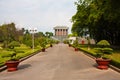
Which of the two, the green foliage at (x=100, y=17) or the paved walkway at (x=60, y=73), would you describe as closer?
the paved walkway at (x=60, y=73)

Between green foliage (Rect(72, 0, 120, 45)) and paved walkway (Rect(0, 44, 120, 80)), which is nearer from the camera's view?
paved walkway (Rect(0, 44, 120, 80))

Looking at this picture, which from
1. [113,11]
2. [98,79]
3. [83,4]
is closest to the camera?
[98,79]

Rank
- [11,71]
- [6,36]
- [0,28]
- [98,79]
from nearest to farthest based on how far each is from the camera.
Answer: [98,79], [11,71], [6,36], [0,28]

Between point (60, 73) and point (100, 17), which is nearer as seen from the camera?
point (60, 73)

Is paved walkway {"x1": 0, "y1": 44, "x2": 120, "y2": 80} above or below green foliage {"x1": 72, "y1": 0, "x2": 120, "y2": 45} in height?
below

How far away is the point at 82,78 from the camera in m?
13.0

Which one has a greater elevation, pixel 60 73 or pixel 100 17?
pixel 100 17

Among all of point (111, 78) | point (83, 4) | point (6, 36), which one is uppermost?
point (83, 4)

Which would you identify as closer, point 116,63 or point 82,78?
point 82,78

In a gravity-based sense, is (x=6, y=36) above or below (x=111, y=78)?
above

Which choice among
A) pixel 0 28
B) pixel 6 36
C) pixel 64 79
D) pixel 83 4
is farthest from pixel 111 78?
pixel 0 28

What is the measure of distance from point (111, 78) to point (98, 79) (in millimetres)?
868

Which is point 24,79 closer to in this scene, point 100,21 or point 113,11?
point 113,11

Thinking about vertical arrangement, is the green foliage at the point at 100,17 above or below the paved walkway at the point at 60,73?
above
